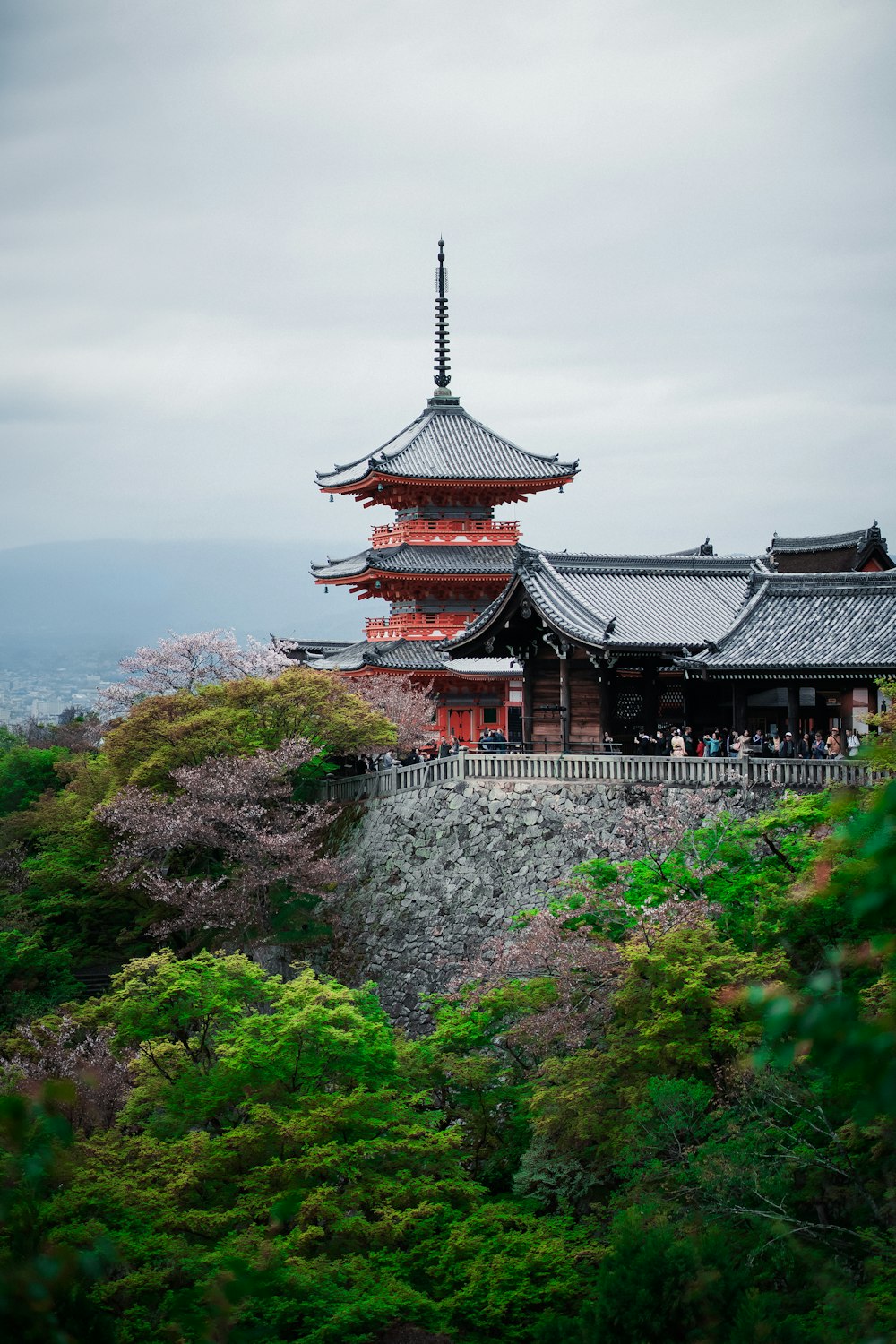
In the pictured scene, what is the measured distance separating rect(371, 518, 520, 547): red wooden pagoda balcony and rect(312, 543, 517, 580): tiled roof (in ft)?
0.85

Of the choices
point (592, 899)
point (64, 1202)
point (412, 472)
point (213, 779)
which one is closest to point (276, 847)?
point (213, 779)

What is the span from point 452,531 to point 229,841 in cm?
1684

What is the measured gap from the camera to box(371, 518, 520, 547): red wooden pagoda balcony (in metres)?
44.3

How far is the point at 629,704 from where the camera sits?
106ft

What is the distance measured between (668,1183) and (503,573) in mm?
28181

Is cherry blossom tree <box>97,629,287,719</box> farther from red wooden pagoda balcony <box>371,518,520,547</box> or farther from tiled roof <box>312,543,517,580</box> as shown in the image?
red wooden pagoda balcony <box>371,518,520,547</box>

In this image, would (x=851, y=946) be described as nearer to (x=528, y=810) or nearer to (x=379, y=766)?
(x=528, y=810)

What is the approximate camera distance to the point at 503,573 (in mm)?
42375

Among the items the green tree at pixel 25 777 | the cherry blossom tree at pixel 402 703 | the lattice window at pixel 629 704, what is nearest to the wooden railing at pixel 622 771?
the cherry blossom tree at pixel 402 703

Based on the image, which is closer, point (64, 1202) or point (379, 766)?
point (64, 1202)

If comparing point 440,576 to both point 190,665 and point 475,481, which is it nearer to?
point 475,481

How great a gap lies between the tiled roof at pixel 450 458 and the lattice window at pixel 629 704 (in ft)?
44.8

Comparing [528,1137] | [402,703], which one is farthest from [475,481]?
[528,1137]

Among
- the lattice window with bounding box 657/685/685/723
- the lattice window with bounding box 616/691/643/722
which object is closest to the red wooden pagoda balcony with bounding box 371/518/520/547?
the lattice window with bounding box 657/685/685/723
